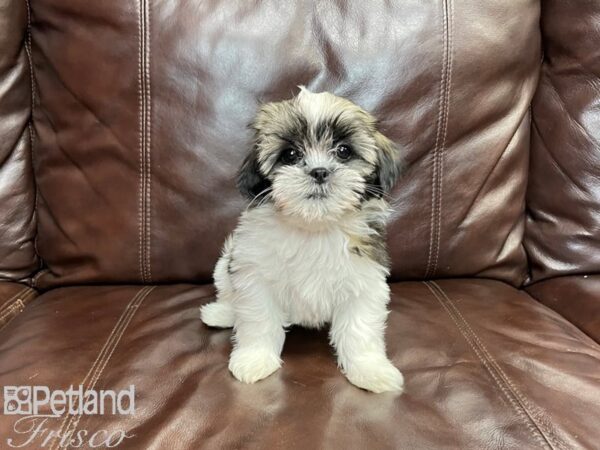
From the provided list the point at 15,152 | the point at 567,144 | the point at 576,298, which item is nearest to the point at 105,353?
the point at 15,152

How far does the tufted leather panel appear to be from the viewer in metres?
1.21

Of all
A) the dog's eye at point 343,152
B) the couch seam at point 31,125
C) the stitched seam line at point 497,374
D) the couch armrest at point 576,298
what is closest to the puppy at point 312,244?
the dog's eye at point 343,152

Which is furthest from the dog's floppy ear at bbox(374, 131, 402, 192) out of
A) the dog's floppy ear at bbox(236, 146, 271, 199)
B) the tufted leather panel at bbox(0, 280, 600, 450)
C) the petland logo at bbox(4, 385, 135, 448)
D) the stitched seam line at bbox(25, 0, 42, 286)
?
the stitched seam line at bbox(25, 0, 42, 286)

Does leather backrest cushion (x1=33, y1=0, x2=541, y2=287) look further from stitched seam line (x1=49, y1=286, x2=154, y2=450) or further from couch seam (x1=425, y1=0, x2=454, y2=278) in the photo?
stitched seam line (x1=49, y1=286, x2=154, y2=450)

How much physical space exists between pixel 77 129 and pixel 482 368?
1364 mm

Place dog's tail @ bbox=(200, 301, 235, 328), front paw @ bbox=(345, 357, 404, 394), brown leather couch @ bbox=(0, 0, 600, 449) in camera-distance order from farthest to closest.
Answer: brown leather couch @ bbox=(0, 0, 600, 449) → dog's tail @ bbox=(200, 301, 235, 328) → front paw @ bbox=(345, 357, 404, 394)

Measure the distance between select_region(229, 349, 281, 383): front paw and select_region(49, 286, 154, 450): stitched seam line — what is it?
313 mm

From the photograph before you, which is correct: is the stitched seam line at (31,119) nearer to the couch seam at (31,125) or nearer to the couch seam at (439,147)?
the couch seam at (31,125)

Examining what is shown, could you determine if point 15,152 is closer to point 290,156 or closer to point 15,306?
point 15,306

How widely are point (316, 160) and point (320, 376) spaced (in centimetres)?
52

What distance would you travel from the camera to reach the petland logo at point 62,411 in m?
1.17

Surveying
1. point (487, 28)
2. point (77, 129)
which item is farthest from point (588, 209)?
point (77, 129)

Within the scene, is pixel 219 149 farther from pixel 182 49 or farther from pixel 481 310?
pixel 481 310

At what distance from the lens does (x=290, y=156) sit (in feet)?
4.74
